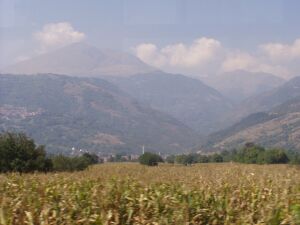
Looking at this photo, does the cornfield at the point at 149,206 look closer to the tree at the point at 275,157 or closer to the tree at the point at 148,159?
the tree at the point at 148,159

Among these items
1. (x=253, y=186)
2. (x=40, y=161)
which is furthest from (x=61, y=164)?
(x=253, y=186)

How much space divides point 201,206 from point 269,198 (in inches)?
56.3

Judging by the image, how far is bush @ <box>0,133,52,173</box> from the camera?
4006 cm

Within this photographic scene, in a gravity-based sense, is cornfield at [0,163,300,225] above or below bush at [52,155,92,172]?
below

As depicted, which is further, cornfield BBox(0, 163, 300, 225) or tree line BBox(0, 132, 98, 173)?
tree line BBox(0, 132, 98, 173)

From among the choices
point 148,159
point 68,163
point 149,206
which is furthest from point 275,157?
point 149,206

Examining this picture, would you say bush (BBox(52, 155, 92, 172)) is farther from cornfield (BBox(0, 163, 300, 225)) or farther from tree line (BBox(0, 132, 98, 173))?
cornfield (BBox(0, 163, 300, 225))

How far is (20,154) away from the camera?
40.9m

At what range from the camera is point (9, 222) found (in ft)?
20.1

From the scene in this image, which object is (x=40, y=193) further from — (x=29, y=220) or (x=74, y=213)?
(x=29, y=220)

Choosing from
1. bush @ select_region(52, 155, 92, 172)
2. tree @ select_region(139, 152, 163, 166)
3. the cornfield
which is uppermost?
tree @ select_region(139, 152, 163, 166)

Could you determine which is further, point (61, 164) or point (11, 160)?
point (61, 164)

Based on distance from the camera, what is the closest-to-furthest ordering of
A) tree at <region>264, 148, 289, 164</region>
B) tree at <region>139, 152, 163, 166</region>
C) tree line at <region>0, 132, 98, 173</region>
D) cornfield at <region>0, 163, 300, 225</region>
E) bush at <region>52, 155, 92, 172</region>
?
cornfield at <region>0, 163, 300, 225</region> → tree line at <region>0, 132, 98, 173</region> → bush at <region>52, 155, 92, 172</region> → tree at <region>139, 152, 163, 166</region> → tree at <region>264, 148, 289, 164</region>

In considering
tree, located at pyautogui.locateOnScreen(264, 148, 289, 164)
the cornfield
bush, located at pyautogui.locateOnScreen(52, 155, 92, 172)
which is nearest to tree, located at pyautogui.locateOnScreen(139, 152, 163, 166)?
tree, located at pyautogui.locateOnScreen(264, 148, 289, 164)
